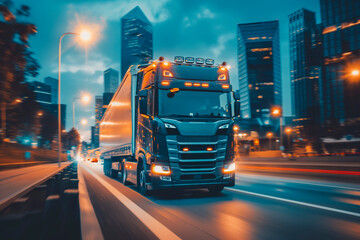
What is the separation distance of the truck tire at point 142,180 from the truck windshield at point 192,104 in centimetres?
193

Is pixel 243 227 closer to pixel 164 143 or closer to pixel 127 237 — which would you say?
pixel 127 237

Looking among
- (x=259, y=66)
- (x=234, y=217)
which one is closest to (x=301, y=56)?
Result: (x=259, y=66)

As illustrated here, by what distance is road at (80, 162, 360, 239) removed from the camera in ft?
15.6

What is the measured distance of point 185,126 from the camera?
7980 millimetres

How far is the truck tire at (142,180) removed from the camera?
29.3ft

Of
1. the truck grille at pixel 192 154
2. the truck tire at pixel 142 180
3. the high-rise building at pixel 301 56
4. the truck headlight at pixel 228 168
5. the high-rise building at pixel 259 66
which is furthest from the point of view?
the high-rise building at pixel 259 66

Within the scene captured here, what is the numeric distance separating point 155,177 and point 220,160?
1719 millimetres

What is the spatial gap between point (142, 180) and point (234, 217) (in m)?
4.01

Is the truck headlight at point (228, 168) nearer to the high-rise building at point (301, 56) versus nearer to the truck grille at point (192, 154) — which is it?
the truck grille at point (192, 154)

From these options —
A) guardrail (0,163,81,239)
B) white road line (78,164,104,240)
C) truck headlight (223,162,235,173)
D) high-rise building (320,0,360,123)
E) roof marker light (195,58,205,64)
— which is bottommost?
white road line (78,164,104,240)

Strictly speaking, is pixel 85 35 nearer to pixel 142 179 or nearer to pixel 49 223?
pixel 142 179

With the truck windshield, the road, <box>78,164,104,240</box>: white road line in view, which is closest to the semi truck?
the truck windshield

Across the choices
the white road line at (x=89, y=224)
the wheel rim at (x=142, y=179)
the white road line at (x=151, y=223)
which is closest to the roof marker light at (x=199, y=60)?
the wheel rim at (x=142, y=179)

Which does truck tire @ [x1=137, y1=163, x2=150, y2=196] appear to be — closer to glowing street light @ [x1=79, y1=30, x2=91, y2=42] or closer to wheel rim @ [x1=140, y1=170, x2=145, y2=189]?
wheel rim @ [x1=140, y1=170, x2=145, y2=189]
